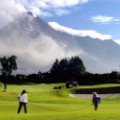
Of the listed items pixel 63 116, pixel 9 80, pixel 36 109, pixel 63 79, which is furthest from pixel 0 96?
pixel 63 79

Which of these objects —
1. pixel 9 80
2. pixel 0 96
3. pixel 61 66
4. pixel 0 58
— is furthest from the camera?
pixel 61 66

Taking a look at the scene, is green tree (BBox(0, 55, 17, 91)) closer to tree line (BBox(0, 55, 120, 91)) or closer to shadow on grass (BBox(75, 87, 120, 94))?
tree line (BBox(0, 55, 120, 91))

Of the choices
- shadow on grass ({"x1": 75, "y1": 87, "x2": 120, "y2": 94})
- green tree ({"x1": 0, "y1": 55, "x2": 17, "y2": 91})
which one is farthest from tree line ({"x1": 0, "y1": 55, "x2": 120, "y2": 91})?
shadow on grass ({"x1": 75, "y1": 87, "x2": 120, "y2": 94})

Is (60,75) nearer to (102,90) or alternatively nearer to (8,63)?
(8,63)

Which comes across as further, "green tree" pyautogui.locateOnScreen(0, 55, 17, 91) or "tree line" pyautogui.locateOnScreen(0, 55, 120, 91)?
"tree line" pyautogui.locateOnScreen(0, 55, 120, 91)

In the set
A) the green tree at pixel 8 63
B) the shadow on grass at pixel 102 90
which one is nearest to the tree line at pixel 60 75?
the green tree at pixel 8 63

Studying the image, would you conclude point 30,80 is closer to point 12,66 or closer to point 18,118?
point 12,66

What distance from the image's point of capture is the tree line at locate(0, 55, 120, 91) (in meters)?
140

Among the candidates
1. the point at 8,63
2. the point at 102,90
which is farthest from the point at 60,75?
the point at 102,90

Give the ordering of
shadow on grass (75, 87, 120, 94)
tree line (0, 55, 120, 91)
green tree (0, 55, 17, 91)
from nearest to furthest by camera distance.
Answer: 1. shadow on grass (75, 87, 120, 94)
2. green tree (0, 55, 17, 91)
3. tree line (0, 55, 120, 91)

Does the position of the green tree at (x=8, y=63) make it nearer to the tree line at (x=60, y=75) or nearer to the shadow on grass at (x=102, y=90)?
the tree line at (x=60, y=75)

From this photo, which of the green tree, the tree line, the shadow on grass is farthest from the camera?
the tree line

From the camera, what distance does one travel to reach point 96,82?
145 metres

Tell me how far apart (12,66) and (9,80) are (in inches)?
777
